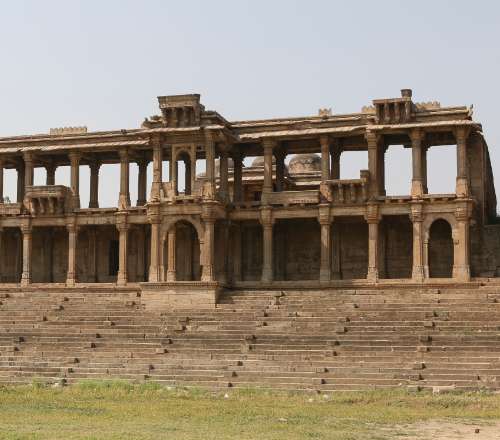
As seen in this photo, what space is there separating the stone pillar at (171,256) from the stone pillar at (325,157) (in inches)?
314

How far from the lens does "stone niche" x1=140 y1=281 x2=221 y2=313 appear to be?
49.2 metres

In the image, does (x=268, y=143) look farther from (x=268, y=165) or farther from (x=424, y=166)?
(x=424, y=166)

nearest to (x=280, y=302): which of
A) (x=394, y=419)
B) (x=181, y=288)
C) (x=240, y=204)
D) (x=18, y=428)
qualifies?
(x=181, y=288)

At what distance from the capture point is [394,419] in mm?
28297

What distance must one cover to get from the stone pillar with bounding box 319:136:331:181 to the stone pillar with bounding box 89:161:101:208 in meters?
13.9

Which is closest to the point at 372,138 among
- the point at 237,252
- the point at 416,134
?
the point at 416,134

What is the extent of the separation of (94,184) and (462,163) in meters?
21.2

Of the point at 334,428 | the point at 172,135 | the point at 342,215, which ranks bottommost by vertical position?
the point at 334,428

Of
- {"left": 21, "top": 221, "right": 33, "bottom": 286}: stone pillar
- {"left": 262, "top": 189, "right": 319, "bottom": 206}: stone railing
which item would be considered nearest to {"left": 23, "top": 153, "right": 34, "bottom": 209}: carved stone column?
{"left": 21, "top": 221, "right": 33, "bottom": 286}: stone pillar

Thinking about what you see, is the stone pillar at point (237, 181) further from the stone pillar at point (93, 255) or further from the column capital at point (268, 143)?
the stone pillar at point (93, 255)

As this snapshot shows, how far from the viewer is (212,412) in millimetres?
29859

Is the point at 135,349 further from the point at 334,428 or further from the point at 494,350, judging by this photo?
the point at 334,428

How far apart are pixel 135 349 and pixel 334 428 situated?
16.6 metres

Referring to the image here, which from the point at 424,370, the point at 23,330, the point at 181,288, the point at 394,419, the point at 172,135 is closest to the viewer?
the point at 394,419
